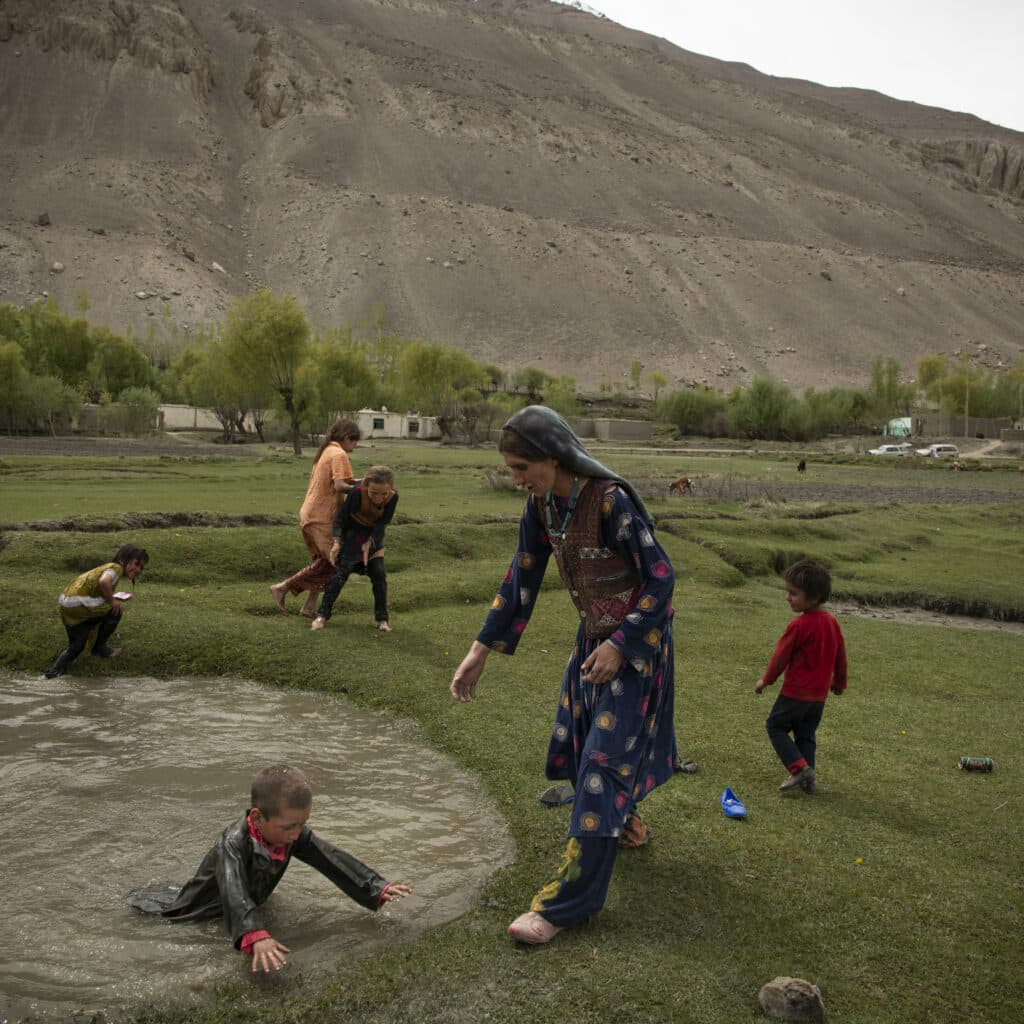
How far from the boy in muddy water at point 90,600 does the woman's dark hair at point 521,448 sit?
5339 millimetres

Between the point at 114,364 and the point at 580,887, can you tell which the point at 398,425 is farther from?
the point at 580,887

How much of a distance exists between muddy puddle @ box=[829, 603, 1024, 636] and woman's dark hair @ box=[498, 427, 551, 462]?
10.9 metres

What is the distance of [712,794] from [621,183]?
18058cm

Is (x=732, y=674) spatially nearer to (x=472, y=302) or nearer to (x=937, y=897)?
(x=937, y=897)

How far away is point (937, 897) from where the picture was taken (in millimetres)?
4652

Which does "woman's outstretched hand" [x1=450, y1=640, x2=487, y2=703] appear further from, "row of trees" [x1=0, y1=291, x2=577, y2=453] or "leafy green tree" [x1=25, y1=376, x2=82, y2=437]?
"leafy green tree" [x1=25, y1=376, x2=82, y2=437]

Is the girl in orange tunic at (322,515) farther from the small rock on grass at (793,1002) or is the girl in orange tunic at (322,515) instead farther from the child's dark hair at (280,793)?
the small rock on grass at (793,1002)

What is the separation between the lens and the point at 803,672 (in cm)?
613

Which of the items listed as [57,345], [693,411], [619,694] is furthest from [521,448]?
[693,411]

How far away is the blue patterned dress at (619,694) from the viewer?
14.0 ft

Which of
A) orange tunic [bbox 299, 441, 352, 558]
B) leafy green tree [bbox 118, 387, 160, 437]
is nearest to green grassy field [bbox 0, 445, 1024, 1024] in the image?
orange tunic [bbox 299, 441, 352, 558]

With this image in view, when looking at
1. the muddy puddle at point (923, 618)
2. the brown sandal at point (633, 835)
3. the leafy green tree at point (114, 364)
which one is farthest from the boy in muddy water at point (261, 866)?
the leafy green tree at point (114, 364)

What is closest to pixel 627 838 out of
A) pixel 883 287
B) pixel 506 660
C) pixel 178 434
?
pixel 506 660

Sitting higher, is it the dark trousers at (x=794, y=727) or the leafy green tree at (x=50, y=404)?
the dark trousers at (x=794, y=727)
